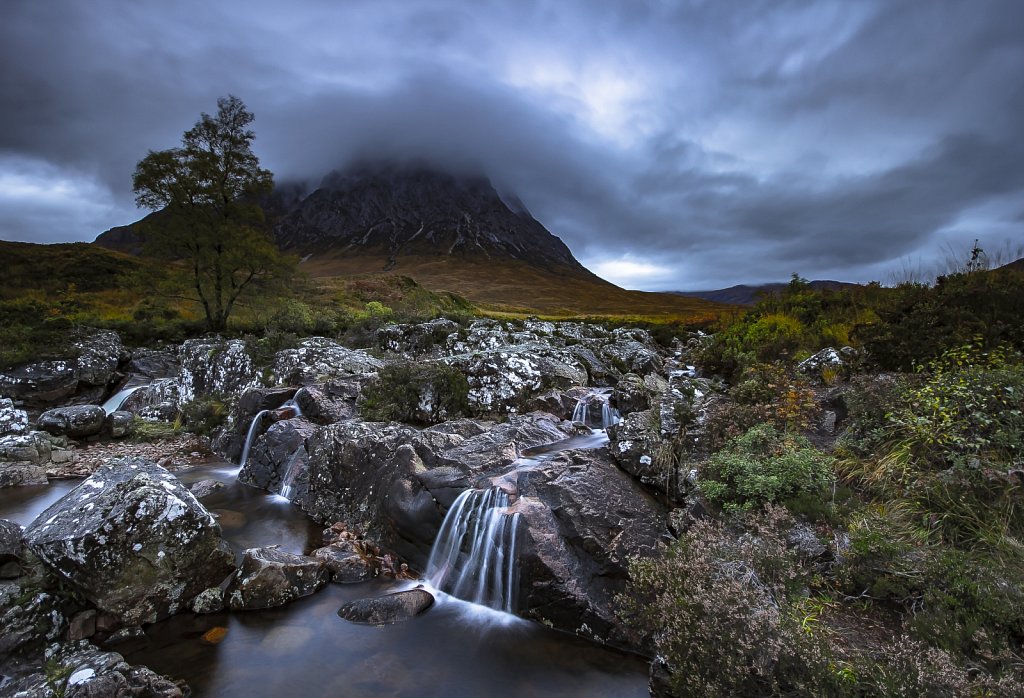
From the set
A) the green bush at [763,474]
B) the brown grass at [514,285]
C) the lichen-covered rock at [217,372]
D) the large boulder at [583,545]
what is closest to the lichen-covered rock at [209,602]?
the large boulder at [583,545]

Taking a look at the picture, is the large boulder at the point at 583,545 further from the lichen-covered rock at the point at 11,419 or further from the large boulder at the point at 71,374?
the large boulder at the point at 71,374

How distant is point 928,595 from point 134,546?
10205mm

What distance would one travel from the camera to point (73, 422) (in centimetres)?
1633

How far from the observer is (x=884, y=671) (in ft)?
11.0

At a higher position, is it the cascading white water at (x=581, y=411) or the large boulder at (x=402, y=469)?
the cascading white water at (x=581, y=411)

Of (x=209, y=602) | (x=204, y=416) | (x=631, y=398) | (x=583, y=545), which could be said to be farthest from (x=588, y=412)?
(x=204, y=416)

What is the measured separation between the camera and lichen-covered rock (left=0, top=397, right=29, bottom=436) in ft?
51.2

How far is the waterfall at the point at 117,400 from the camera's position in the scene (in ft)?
64.6

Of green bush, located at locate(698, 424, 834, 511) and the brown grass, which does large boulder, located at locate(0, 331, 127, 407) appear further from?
the brown grass

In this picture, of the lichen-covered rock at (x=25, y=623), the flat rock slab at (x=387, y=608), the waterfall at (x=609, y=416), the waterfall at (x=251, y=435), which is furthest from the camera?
the waterfall at (x=251, y=435)

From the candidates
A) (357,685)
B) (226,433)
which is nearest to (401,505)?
(357,685)

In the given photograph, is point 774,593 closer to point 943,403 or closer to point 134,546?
point 943,403

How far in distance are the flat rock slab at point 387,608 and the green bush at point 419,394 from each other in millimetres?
6927

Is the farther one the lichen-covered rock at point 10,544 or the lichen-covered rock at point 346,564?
the lichen-covered rock at point 346,564
